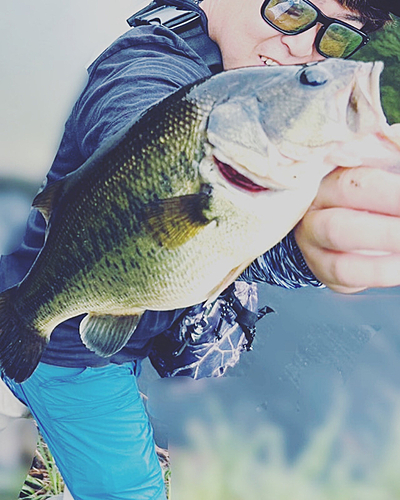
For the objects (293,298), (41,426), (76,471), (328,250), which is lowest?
(293,298)

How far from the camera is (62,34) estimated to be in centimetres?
238

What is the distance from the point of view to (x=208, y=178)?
0.70 meters

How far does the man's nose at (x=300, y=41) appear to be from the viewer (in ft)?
4.93

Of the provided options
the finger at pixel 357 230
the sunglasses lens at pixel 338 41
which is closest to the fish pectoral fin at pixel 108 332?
the finger at pixel 357 230

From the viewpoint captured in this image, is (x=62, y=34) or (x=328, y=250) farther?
(x=62, y=34)

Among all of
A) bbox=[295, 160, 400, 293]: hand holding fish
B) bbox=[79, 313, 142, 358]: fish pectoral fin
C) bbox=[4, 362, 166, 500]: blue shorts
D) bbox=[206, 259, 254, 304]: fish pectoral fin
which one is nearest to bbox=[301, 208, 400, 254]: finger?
bbox=[295, 160, 400, 293]: hand holding fish

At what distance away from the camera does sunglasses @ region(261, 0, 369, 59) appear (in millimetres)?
1411

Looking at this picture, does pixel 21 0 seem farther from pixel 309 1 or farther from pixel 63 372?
pixel 63 372

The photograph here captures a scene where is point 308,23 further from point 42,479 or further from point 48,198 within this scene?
point 42,479

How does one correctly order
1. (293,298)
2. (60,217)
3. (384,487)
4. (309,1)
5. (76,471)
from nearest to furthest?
(60,217) → (309,1) → (76,471) → (384,487) → (293,298)

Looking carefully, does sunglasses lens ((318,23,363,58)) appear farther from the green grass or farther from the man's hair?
the green grass

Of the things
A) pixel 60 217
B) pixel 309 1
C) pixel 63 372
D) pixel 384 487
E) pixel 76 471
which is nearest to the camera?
pixel 60 217

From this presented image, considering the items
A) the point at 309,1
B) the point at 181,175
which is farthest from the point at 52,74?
the point at 181,175

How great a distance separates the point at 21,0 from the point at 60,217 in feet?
6.06
